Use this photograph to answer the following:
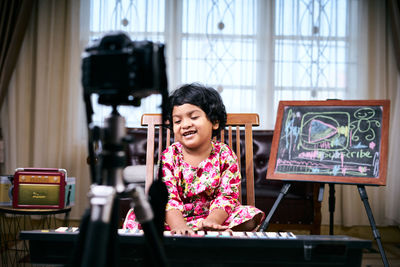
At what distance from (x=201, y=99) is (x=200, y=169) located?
29cm

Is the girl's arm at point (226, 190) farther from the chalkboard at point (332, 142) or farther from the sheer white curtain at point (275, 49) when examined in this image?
the sheer white curtain at point (275, 49)

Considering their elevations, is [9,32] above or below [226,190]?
above

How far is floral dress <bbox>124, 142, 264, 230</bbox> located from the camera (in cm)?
130

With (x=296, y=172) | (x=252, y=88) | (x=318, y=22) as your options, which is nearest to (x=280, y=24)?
(x=318, y=22)

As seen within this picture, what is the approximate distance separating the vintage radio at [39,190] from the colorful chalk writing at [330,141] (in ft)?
4.48

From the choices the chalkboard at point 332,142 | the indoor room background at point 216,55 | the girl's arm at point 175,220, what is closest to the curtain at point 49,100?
the indoor room background at point 216,55

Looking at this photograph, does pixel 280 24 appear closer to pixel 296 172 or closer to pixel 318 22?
pixel 318 22

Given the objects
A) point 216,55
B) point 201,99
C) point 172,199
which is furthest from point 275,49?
point 172,199

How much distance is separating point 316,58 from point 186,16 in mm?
1410

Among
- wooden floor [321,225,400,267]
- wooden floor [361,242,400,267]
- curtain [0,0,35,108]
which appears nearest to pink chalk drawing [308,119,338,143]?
wooden floor [361,242,400,267]

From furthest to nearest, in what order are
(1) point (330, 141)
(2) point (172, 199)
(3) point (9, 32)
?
(3) point (9, 32), (1) point (330, 141), (2) point (172, 199)

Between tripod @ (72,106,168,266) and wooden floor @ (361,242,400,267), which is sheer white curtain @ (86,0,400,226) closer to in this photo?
wooden floor @ (361,242,400,267)

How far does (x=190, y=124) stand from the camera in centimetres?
128

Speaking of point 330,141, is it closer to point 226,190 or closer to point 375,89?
point 226,190
